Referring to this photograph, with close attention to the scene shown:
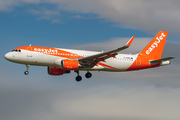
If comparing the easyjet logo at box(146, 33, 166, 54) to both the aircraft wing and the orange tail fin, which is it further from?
the aircraft wing

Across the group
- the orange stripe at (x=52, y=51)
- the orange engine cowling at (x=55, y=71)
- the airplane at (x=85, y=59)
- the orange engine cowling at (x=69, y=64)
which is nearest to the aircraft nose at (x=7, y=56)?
the airplane at (x=85, y=59)

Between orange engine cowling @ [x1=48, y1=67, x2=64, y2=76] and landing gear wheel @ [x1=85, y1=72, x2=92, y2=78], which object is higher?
orange engine cowling @ [x1=48, y1=67, x2=64, y2=76]

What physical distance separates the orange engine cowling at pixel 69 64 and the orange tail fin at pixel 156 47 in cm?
1218

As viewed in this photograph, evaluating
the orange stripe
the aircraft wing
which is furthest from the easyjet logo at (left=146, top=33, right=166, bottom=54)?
the orange stripe

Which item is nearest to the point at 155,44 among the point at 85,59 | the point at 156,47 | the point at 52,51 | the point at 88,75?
the point at 156,47

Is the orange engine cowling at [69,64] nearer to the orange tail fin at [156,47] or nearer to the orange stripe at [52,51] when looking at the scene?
the orange stripe at [52,51]

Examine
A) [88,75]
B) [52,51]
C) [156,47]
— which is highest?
[156,47]

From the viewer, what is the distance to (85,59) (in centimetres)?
4300

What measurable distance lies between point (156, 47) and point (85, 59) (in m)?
13.6

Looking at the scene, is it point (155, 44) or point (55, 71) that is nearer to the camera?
point (55, 71)

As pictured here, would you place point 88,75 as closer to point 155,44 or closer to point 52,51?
point 52,51

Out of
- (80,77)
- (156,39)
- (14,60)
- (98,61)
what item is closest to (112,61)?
(98,61)

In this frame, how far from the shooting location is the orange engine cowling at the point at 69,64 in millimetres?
41750

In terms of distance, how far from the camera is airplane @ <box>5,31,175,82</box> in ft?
137
